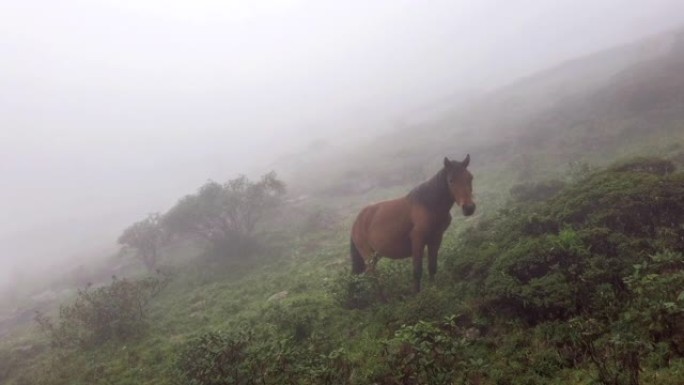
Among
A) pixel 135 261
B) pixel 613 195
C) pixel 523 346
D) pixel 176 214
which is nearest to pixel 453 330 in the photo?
pixel 523 346

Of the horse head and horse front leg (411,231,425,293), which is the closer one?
the horse head

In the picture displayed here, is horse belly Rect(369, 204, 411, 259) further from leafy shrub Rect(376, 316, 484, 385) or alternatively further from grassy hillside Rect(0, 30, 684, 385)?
leafy shrub Rect(376, 316, 484, 385)

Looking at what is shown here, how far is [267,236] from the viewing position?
109 feet

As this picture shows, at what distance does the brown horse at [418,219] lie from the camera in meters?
9.88

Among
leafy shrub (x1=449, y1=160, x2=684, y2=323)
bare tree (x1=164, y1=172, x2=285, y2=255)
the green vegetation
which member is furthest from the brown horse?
bare tree (x1=164, y1=172, x2=285, y2=255)

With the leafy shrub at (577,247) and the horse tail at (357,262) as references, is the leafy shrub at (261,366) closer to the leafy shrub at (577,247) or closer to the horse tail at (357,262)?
the leafy shrub at (577,247)

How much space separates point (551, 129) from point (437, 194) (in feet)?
120

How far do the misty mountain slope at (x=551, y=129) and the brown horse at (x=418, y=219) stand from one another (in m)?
18.5

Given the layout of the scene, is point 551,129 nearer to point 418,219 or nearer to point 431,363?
point 418,219

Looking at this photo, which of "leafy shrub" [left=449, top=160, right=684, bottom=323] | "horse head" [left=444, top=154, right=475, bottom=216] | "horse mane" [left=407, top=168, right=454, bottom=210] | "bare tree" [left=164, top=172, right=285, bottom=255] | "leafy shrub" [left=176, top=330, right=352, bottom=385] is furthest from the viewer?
"bare tree" [left=164, top=172, right=285, bottom=255]

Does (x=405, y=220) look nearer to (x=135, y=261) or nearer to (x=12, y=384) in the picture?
(x=12, y=384)

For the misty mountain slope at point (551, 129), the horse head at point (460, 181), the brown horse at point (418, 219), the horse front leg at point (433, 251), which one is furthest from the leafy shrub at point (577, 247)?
the misty mountain slope at point (551, 129)

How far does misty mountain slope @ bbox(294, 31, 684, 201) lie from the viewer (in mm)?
31938

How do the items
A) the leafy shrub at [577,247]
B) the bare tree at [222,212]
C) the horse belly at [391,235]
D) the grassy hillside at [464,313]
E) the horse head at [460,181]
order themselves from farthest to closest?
the bare tree at [222,212] < the horse belly at [391,235] < the horse head at [460,181] < the leafy shrub at [577,247] < the grassy hillside at [464,313]
